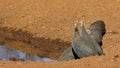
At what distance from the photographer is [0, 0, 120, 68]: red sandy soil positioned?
12.3 metres

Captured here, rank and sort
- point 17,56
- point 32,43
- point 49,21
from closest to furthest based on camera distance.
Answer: point 17,56 < point 32,43 < point 49,21

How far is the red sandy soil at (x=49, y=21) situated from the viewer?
12.3 m

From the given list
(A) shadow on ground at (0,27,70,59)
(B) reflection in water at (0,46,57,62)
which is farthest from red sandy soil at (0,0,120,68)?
(B) reflection in water at (0,46,57,62)

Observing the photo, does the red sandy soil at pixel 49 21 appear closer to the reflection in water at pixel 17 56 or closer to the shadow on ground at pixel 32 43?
the shadow on ground at pixel 32 43

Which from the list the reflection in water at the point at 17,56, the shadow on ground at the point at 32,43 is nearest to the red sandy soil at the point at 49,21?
the shadow on ground at the point at 32,43

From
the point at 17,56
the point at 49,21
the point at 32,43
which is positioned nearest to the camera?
the point at 17,56

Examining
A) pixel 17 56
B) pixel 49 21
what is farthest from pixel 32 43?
pixel 17 56

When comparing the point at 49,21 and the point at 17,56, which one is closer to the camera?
the point at 17,56

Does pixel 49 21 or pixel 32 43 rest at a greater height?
pixel 49 21

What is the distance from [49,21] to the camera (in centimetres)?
1352

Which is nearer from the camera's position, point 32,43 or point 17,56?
point 17,56

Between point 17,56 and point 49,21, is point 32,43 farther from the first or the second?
point 17,56

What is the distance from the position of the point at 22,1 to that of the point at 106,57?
7.25 metres

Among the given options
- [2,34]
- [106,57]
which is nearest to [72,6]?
[2,34]
